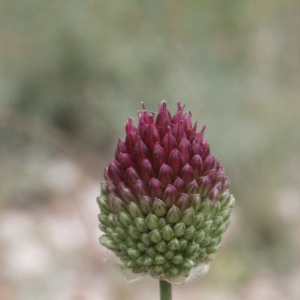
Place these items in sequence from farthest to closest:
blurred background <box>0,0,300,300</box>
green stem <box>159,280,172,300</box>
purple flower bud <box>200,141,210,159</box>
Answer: blurred background <box>0,0,300,300</box> < purple flower bud <box>200,141,210,159</box> < green stem <box>159,280,172,300</box>

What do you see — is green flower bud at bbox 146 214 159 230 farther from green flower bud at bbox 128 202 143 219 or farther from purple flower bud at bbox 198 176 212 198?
purple flower bud at bbox 198 176 212 198

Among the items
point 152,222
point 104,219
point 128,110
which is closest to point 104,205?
point 104,219

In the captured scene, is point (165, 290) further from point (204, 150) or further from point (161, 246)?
point (204, 150)

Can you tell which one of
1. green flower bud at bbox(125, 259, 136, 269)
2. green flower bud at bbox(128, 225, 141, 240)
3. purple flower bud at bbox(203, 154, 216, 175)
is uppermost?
purple flower bud at bbox(203, 154, 216, 175)

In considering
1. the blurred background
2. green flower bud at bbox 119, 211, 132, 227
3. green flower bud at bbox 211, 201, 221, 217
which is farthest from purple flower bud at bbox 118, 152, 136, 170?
the blurred background

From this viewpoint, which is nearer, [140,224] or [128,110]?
[140,224]

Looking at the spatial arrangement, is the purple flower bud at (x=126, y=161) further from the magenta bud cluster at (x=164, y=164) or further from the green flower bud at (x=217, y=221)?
the green flower bud at (x=217, y=221)
